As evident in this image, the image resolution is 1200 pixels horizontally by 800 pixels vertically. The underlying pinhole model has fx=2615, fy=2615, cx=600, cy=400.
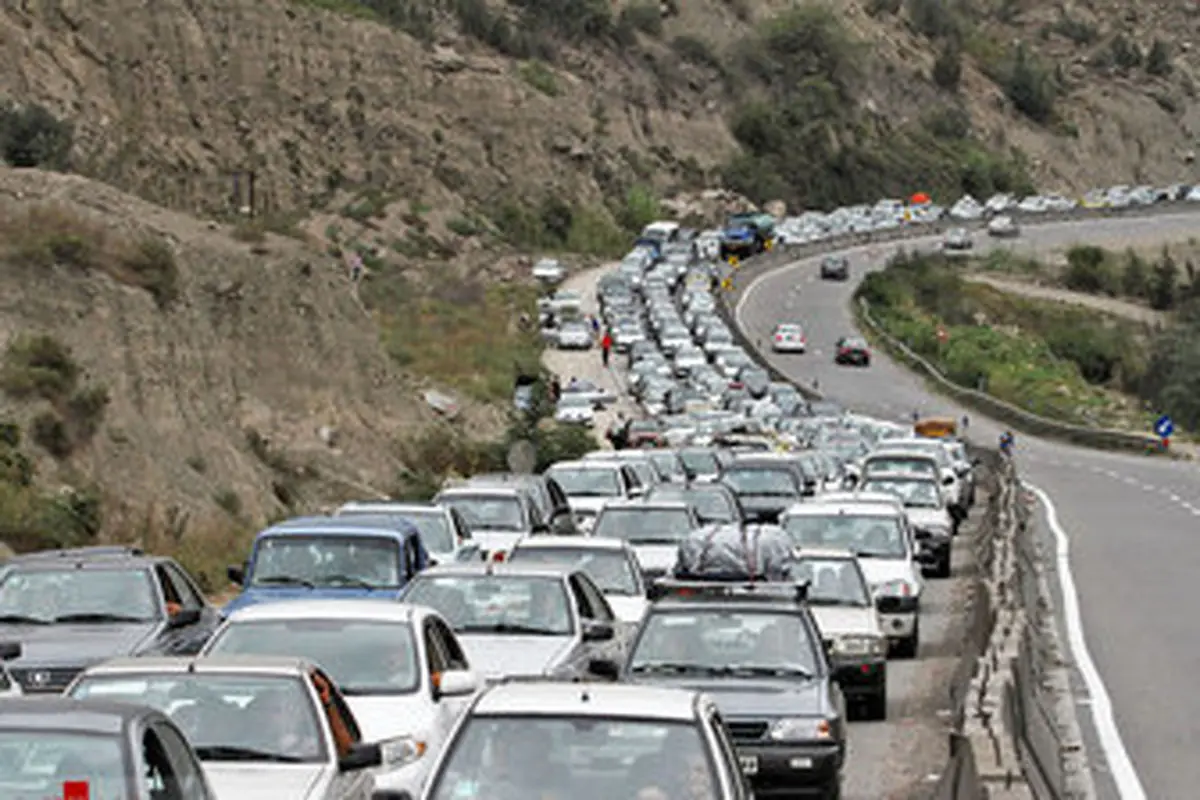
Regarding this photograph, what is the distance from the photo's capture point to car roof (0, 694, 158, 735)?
922 cm

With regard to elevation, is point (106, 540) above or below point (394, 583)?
below

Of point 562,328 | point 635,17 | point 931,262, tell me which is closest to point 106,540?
point 562,328

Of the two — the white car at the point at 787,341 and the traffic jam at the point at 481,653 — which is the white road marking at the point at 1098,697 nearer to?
the traffic jam at the point at 481,653

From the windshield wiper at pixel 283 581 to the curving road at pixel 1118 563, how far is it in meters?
4.70

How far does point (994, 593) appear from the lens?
23.7 meters

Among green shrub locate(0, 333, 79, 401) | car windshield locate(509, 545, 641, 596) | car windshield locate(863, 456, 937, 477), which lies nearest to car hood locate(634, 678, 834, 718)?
car windshield locate(509, 545, 641, 596)

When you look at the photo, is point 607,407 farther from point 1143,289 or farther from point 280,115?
point 1143,289

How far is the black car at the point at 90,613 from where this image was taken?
18.4 metres

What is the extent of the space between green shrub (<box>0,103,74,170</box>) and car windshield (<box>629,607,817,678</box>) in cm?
5366

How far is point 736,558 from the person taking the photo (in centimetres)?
2159

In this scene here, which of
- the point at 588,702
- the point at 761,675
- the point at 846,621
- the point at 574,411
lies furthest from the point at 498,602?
the point at 574,411

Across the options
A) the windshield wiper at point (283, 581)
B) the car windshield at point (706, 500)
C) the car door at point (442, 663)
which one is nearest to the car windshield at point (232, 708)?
the car door at point (442, 663)

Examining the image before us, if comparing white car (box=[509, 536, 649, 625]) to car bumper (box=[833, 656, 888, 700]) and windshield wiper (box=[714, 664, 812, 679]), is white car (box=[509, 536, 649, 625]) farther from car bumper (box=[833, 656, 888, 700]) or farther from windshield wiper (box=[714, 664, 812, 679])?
windshield wiper (box=[714, 664, 812, 679])

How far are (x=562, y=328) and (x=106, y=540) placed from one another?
60.9 meters
